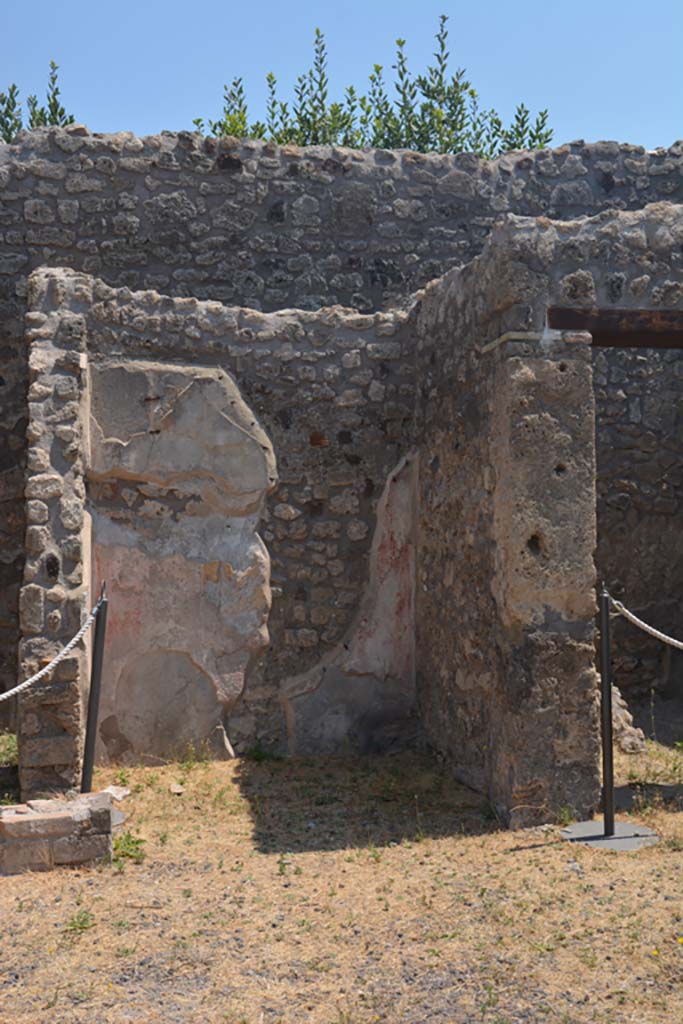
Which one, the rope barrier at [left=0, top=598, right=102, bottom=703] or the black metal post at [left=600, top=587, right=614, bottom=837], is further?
the rope barrier at [left=0, top=598, right=102, bottom=703]

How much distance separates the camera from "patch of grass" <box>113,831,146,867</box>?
15.5 feet

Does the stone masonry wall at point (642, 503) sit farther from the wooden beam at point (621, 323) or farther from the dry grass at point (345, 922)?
the dry grass at point (345, 922)

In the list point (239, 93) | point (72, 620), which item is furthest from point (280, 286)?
point (239, 93)

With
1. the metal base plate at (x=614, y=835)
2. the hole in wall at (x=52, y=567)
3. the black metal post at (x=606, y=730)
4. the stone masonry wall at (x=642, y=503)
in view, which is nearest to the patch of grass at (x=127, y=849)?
the hole in wall at (x=52, y=567)

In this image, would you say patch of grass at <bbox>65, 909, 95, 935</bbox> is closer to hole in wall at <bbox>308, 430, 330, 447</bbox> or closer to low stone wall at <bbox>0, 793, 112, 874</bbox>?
low stone wall at <bbox>0, 793, 112, 874</bbox>

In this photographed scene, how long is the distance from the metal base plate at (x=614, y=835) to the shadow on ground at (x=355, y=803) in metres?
0.40

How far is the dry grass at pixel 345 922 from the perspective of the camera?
336cm

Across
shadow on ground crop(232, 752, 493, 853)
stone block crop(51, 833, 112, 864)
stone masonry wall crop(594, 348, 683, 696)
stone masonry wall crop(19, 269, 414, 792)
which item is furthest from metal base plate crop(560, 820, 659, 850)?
stone masonry wall crop(594, 348, 683, 696)

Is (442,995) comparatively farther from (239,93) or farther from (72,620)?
(239,93)

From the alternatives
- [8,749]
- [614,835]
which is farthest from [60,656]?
[614,835]

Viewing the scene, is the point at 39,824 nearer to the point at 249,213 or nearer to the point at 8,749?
the point at 8,749

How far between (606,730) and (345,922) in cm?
164

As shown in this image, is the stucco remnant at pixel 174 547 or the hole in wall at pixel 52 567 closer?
the hole in wall at pixel 52 567

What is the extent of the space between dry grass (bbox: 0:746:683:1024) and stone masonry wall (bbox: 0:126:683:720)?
2.98 metres
